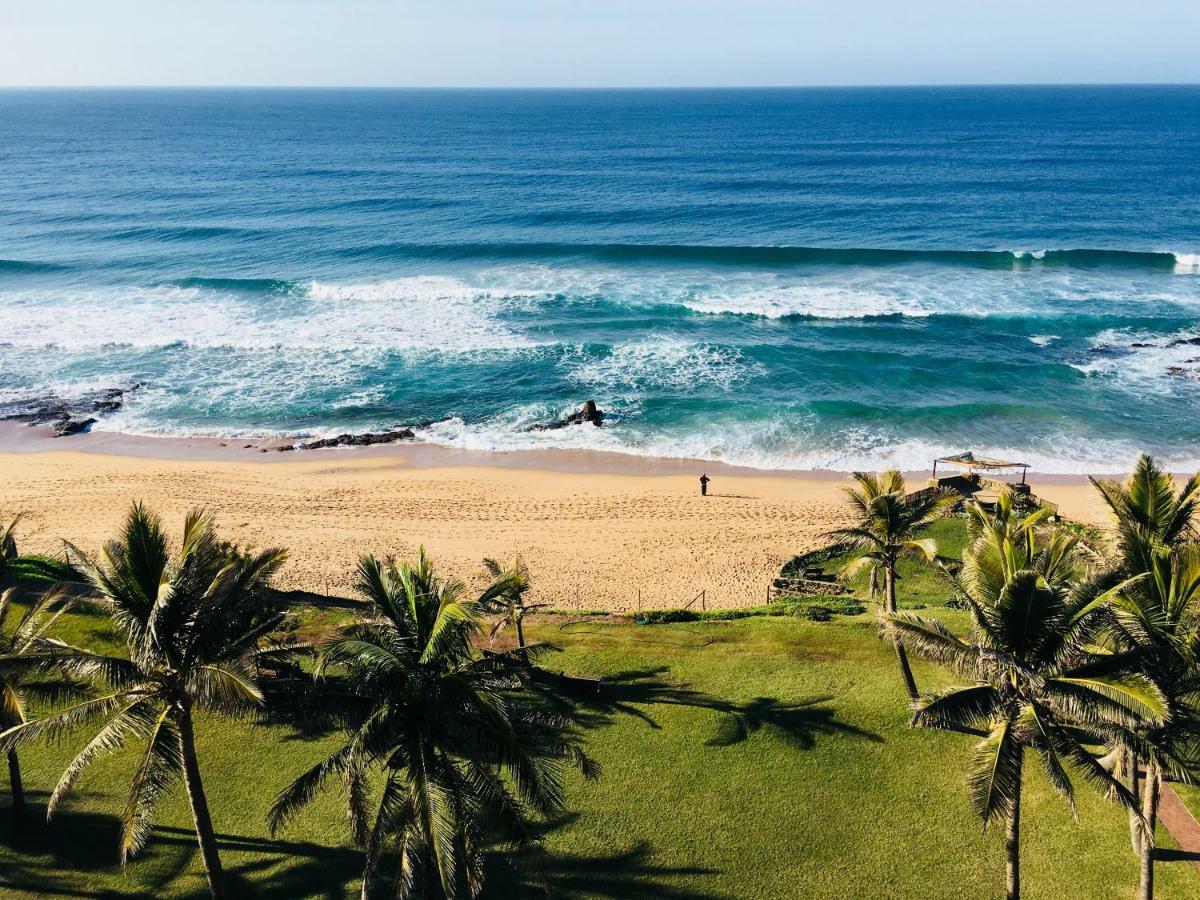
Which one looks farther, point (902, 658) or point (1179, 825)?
point (902, 658)

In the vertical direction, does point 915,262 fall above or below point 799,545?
above

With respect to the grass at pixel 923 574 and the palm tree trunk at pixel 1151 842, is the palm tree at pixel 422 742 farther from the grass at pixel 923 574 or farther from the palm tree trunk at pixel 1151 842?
the grass at pixel 923 574

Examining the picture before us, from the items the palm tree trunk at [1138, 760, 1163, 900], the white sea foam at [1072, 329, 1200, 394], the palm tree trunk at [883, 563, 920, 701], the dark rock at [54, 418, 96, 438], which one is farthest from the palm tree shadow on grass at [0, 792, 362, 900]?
the white sea foam at [1072, 329, 1200, 394]

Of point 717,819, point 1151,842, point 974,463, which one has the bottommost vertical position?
point 717,819

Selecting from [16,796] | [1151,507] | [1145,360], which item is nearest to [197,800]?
[16,796]

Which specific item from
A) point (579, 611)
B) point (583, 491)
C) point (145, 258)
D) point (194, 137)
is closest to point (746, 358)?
point (583, 491)

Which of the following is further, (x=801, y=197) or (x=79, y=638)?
(x=801, y=197)

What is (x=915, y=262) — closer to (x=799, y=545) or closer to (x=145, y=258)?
(x=799, y=545)

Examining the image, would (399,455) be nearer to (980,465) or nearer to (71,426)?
(71,426)
